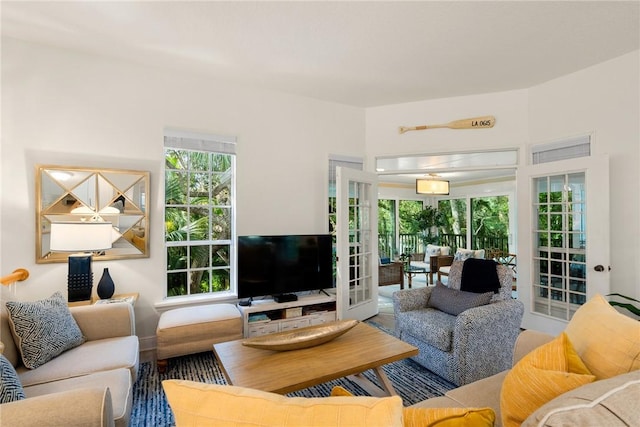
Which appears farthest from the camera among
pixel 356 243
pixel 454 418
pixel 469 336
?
pixel 356 243

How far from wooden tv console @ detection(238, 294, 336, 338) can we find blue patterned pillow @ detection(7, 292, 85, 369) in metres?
1.34

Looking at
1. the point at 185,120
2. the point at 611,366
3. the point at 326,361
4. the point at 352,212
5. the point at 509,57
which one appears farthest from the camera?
the point at 352,212

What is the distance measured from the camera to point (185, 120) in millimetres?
3270

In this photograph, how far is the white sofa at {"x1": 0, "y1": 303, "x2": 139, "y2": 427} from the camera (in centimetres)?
108

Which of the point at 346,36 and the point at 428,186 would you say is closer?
the point at 346,36

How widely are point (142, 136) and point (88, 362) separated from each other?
2.04m

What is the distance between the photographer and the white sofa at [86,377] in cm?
108

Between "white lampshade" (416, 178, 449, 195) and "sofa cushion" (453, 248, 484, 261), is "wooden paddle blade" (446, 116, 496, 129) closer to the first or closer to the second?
"white lampshade" (416, 178, 449, 195)

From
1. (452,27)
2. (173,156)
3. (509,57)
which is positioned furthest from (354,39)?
(173,156)

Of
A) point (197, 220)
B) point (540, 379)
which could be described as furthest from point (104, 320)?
point (540, 379)

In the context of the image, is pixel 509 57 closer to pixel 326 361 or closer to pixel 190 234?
pixel 326 361

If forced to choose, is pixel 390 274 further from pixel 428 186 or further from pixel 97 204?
pixel 97 204

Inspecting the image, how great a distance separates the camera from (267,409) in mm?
683

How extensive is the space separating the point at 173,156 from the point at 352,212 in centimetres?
211
